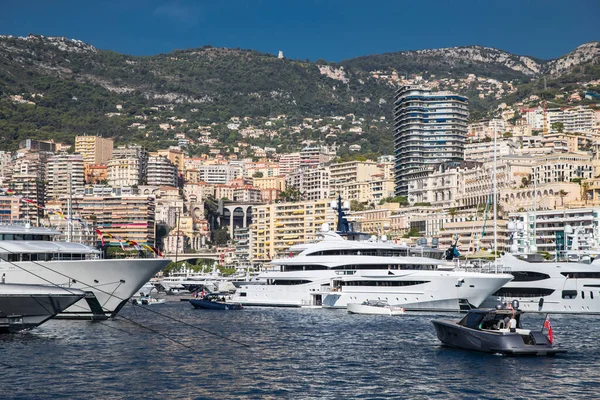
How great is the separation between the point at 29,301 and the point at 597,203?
120m

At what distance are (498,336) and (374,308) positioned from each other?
34.5m

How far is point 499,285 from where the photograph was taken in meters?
77.4

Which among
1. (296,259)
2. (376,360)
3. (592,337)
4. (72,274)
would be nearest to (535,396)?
(376,360)

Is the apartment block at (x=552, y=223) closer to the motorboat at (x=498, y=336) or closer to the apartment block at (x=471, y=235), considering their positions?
the apartment block at (x=471, y=235)

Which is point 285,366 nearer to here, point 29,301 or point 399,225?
point 29,301

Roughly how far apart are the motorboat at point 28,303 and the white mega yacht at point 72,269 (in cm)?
475

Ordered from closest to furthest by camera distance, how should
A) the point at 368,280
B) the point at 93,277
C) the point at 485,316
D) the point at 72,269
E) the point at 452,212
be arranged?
1. the point at 485,316
2. the point at 72,269
3. the point at 93,277
4. the point at 368,280
5. the point at 452,212

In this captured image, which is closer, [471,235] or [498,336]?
[498,336]

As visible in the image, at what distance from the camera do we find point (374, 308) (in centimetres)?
7919

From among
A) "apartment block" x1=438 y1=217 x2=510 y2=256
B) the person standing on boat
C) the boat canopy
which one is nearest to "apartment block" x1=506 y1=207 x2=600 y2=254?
"apartment block" x1=438 y1=217 x2=510 y2=256

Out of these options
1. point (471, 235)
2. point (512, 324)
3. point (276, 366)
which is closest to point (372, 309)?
point (512, 324)

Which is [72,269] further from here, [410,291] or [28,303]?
[410,291]

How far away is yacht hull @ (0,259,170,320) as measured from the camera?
5894cm

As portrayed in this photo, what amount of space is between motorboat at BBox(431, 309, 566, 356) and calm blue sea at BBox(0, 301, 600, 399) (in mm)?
517
